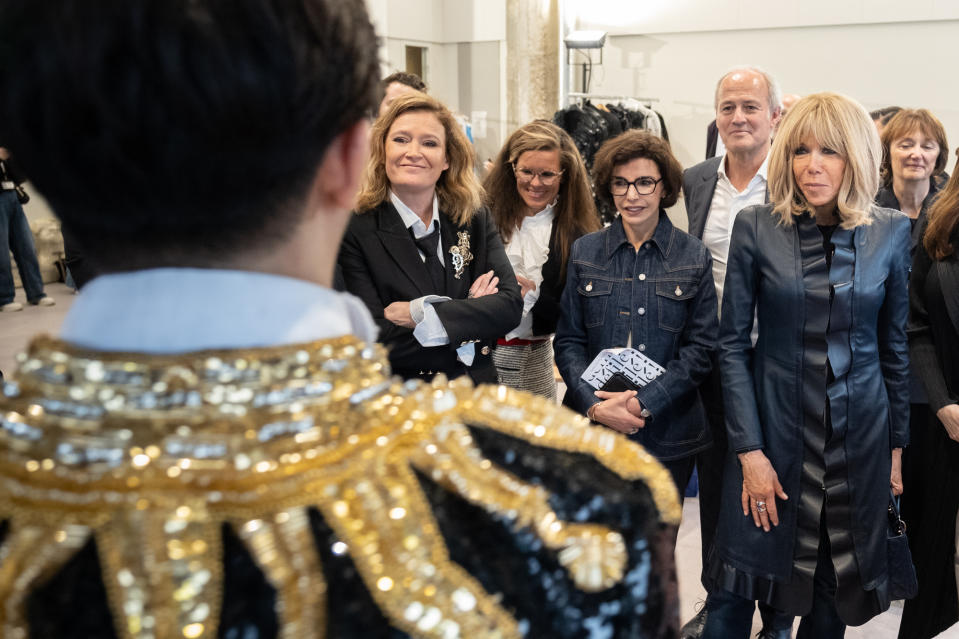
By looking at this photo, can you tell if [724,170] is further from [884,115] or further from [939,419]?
[884,115]

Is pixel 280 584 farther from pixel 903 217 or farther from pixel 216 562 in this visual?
pixel 903 217

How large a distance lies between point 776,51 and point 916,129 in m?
3.67

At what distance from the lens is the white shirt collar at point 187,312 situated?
0.51 metres

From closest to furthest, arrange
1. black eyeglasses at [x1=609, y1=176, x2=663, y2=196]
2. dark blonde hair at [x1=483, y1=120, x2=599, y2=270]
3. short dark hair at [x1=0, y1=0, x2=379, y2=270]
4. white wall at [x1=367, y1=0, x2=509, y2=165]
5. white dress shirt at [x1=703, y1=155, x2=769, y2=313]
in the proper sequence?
short dark hair at [x1=0, y1=0, x2=379, y2=270] → black eyeglasses at [x1=609, y1=176, x2=663, y2=196] → white dress shirt at [x1=703, y1=155, x2=769, y2=313] → dark blonde hair at [x1=483, y1=120, x2=599, y2=270] → white wall at [x1=367, y1=0, x2=509, y2=165]

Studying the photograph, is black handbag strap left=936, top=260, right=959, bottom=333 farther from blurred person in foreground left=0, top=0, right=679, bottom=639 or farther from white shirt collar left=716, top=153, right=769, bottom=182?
blurred person in foreground left=0, top=0, right=679, bottom=639

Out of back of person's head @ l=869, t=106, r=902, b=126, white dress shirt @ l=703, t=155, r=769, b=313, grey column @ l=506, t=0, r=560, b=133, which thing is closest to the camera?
white dress shirt @ l=703, t=155, r=769, b=313

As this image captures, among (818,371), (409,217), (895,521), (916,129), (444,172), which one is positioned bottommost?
(895,521)

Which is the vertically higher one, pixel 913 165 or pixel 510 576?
pixel 913 165

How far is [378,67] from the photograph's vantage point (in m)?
0.55

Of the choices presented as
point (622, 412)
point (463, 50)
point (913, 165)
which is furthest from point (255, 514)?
point (463, 50)

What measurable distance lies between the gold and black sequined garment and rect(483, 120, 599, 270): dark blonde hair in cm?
232

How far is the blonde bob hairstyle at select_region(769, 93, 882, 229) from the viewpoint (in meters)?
1.96

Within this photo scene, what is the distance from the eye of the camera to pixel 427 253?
234 cm

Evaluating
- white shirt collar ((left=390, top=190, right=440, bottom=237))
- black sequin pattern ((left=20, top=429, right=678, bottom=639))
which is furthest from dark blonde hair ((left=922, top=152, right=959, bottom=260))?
black sequin pattern ((left=20, top=429, right=678, bottom=639))
